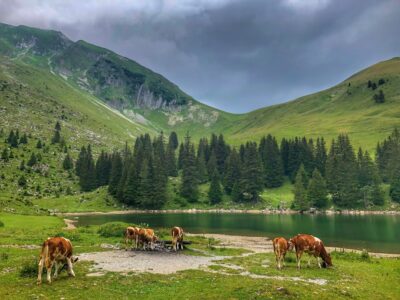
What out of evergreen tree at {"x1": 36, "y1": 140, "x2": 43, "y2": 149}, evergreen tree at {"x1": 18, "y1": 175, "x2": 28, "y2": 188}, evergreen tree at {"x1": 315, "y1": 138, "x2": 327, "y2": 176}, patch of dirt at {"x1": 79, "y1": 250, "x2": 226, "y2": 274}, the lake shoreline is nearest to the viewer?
patch of dirt at {"x1": 79, "y1": 250, "x2": 226, "y2": 274}

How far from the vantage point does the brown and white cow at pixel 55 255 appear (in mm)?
23453

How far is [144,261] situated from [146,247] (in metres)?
8.23

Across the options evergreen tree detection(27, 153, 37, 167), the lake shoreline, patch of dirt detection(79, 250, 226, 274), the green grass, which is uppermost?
evergreen tree detection(27, 153, 37, 167)

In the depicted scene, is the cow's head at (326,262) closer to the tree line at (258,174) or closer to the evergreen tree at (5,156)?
the tree line at (258,174)

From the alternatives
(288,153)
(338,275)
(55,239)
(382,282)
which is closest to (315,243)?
(338,275)

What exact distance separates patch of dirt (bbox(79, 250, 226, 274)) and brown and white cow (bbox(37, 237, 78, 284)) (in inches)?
122

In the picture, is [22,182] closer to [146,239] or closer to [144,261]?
[146,239]

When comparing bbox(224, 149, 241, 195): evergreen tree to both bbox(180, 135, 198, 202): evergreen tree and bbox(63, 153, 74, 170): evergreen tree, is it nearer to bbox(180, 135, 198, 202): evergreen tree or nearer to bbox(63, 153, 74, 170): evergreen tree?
bbox(180, 135, 198, 202): evergreen tree

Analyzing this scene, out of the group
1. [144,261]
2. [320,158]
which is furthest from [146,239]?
[320,158]

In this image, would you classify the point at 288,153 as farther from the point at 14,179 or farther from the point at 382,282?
the point at 382,282

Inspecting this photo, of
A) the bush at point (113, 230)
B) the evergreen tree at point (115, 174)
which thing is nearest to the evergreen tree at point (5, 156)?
the evergreen tree at point (115, 174)

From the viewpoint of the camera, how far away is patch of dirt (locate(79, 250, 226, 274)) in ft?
96.8

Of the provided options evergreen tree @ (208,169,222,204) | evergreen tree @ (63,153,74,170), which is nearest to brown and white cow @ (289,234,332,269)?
evergreen tree @ (208,169,222,204)

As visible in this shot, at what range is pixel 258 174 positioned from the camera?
165250 mm
